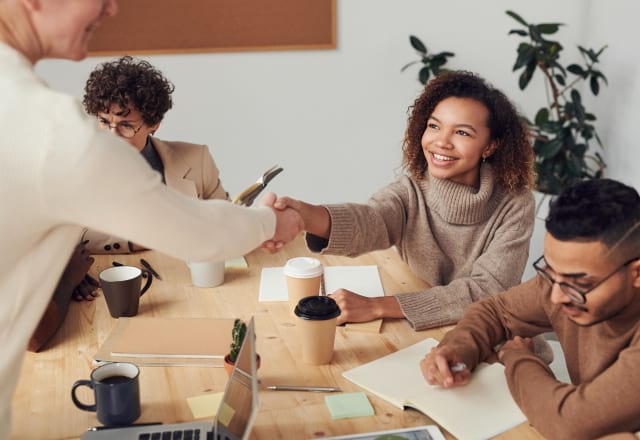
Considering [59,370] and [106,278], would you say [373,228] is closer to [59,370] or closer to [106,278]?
[106,278]

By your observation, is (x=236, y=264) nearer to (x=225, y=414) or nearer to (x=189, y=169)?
(x=189, y=169)

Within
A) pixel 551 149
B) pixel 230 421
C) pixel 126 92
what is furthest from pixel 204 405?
pixel 551 149

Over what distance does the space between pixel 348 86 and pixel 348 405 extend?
9.05 feet

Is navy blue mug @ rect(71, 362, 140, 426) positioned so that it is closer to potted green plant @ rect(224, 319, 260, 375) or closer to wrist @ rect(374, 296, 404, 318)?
potted green plant @ rect(224, 319, 260, 375)

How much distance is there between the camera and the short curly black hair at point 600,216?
120 cm

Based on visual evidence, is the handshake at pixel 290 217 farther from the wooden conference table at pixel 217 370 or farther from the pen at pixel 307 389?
the pen at pixel 307 389

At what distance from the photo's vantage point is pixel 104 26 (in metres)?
3.49

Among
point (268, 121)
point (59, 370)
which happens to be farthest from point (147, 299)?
point (268, 121)

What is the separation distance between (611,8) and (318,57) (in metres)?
1.48

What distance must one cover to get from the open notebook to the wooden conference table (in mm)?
21

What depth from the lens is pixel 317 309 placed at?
138cm

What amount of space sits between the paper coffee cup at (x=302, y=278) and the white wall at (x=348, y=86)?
2.27 m

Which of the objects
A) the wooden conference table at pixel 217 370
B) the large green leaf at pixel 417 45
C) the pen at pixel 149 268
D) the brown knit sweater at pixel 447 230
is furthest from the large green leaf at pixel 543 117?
the pen at pixel 149 268

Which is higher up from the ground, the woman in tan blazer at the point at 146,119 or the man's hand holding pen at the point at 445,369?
the woman in tan blazer at the point at 146,119
